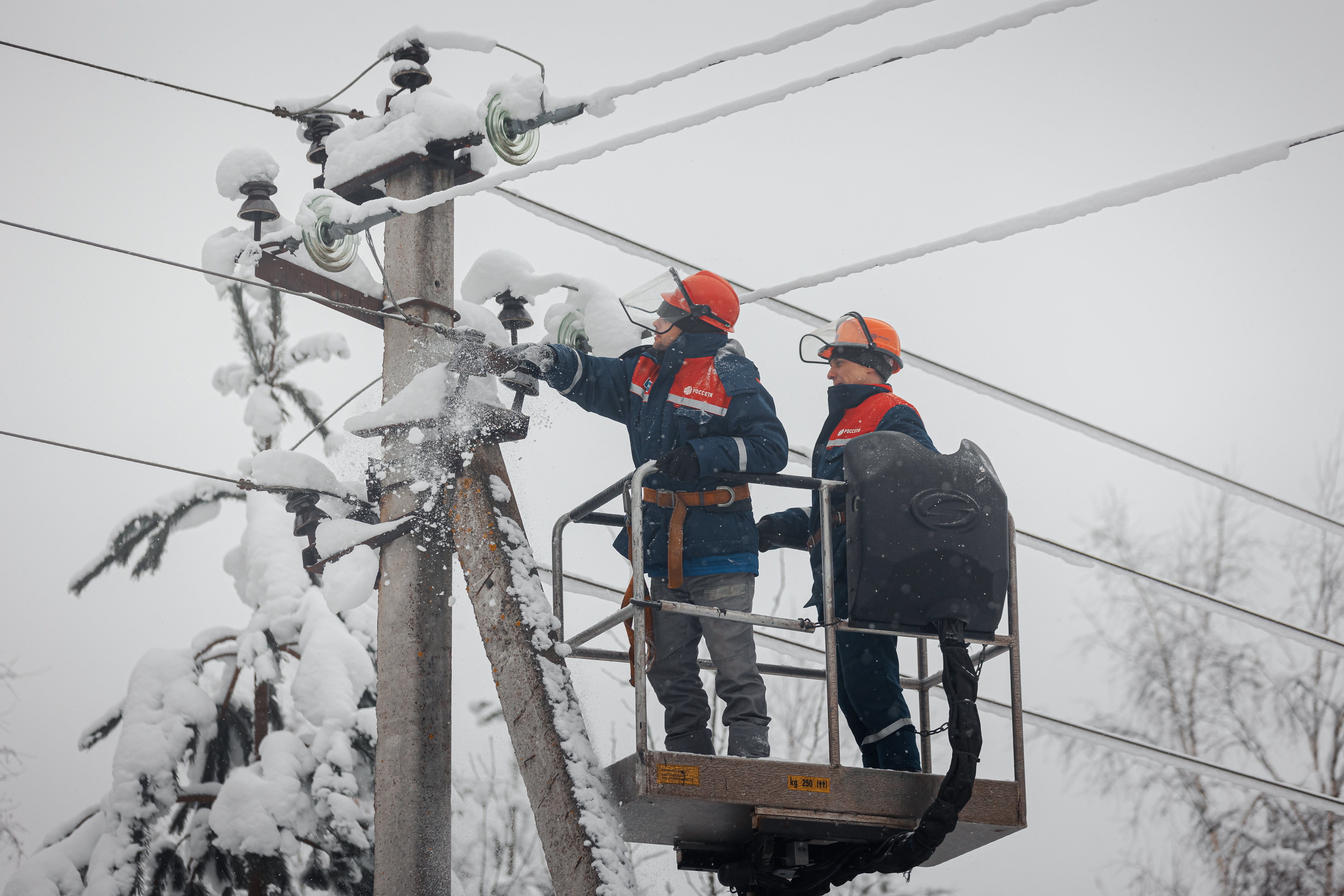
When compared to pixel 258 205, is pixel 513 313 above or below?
below

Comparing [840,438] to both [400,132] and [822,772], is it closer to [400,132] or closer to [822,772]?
[822,772]

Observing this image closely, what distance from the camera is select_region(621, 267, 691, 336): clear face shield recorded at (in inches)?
214

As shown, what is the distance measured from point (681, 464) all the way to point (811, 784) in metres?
1.24

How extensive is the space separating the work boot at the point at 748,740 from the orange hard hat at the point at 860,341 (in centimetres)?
170

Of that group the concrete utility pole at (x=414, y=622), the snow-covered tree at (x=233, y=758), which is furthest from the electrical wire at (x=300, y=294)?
the snow-covered tree at (x=233, y=758)

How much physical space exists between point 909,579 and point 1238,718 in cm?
1956

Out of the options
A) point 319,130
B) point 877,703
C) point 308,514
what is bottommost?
point 877,703

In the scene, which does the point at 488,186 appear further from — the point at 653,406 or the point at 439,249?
the point at 653,406

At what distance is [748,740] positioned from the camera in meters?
4.86

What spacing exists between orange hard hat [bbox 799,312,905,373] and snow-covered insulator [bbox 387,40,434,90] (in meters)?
2.12

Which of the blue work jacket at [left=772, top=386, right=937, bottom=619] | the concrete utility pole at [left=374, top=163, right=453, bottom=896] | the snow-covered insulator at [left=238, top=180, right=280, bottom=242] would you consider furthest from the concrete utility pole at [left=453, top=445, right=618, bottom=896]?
the snow-covered insulator at [left=238, top=180, right=280, bottom=242]

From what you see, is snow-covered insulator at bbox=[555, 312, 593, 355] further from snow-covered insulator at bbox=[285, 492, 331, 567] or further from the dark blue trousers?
the dark blue trousers

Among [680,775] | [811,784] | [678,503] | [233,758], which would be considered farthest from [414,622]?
[233,758]

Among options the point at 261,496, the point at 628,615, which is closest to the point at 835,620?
the point at 628,615
